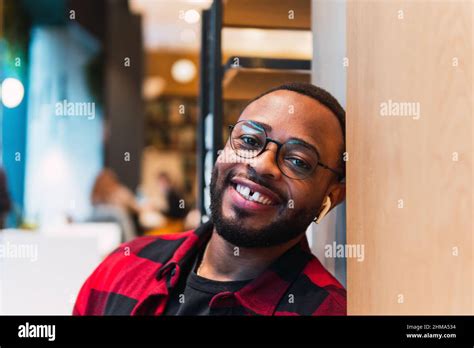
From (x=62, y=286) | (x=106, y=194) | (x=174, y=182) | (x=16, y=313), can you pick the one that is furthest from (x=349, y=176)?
(x=174, y=182)

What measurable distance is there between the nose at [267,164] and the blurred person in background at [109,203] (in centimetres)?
106

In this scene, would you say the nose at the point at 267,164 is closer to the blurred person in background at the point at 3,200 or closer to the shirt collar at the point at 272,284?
the shirt collar at the point at 272,284

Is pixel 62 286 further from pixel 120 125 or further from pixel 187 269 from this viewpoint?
pixel 120 125

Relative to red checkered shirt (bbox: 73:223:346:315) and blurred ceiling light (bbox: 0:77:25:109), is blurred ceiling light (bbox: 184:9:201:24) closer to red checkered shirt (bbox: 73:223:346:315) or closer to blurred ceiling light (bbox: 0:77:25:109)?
blurred ceiling light (bbox: 0:77:25:109)

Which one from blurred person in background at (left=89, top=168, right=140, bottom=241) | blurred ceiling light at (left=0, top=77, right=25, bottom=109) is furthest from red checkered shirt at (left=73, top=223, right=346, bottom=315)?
blurred person in background at (left=89, top=168, right=140, bottom=241)


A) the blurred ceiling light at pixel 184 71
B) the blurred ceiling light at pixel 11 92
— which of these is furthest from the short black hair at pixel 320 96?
the blurred ceiling light at pixel 184 71

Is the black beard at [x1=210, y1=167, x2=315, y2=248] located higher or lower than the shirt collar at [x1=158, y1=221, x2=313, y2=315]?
higher

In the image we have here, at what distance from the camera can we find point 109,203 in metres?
2.70

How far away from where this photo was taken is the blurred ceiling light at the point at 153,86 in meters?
5.82

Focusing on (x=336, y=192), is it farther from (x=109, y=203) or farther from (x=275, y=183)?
(x=109, y=203)

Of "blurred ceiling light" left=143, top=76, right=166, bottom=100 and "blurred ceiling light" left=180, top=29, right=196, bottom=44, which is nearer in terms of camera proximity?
"blurred ceiling light" left=180, top=29, right=196, bottom=44

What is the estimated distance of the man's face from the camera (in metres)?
1.28

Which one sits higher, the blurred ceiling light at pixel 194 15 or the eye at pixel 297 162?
the blurred ceiling light at pixel 194 15
